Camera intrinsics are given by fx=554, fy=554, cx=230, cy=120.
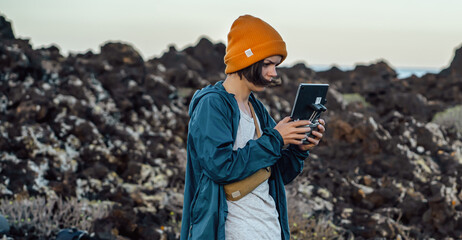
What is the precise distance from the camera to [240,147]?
2.43 meters

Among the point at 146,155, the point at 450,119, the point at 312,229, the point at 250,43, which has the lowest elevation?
the point at 312,229

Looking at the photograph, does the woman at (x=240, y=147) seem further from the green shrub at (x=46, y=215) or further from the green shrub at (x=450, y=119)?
the green shrub at (x=450, y=119)

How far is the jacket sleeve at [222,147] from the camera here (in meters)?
2.20

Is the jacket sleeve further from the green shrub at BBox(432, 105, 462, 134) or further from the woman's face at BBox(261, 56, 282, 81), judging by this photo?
the green shrub at BBox(432, 105, 462, 134)

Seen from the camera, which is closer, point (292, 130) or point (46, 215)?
point (292, 130)

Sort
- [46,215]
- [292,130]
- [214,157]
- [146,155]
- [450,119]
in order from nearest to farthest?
[214,157] → [292,130] → [46,215] → [146,155] → [450,119]

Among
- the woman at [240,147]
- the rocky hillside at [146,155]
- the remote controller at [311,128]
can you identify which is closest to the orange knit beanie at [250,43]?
the woman at [240,147]

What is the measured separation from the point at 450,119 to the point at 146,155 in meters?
7.35

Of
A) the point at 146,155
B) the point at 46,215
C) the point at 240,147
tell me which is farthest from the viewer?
the point at 146,155

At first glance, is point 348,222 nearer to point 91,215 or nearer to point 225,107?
point 91,215

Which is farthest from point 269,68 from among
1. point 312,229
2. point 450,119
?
point 450,119

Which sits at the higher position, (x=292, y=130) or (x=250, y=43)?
(x=250, y=43)

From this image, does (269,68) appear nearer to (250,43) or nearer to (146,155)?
(250,43)

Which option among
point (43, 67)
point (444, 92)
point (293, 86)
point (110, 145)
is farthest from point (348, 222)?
point (444, 92)
